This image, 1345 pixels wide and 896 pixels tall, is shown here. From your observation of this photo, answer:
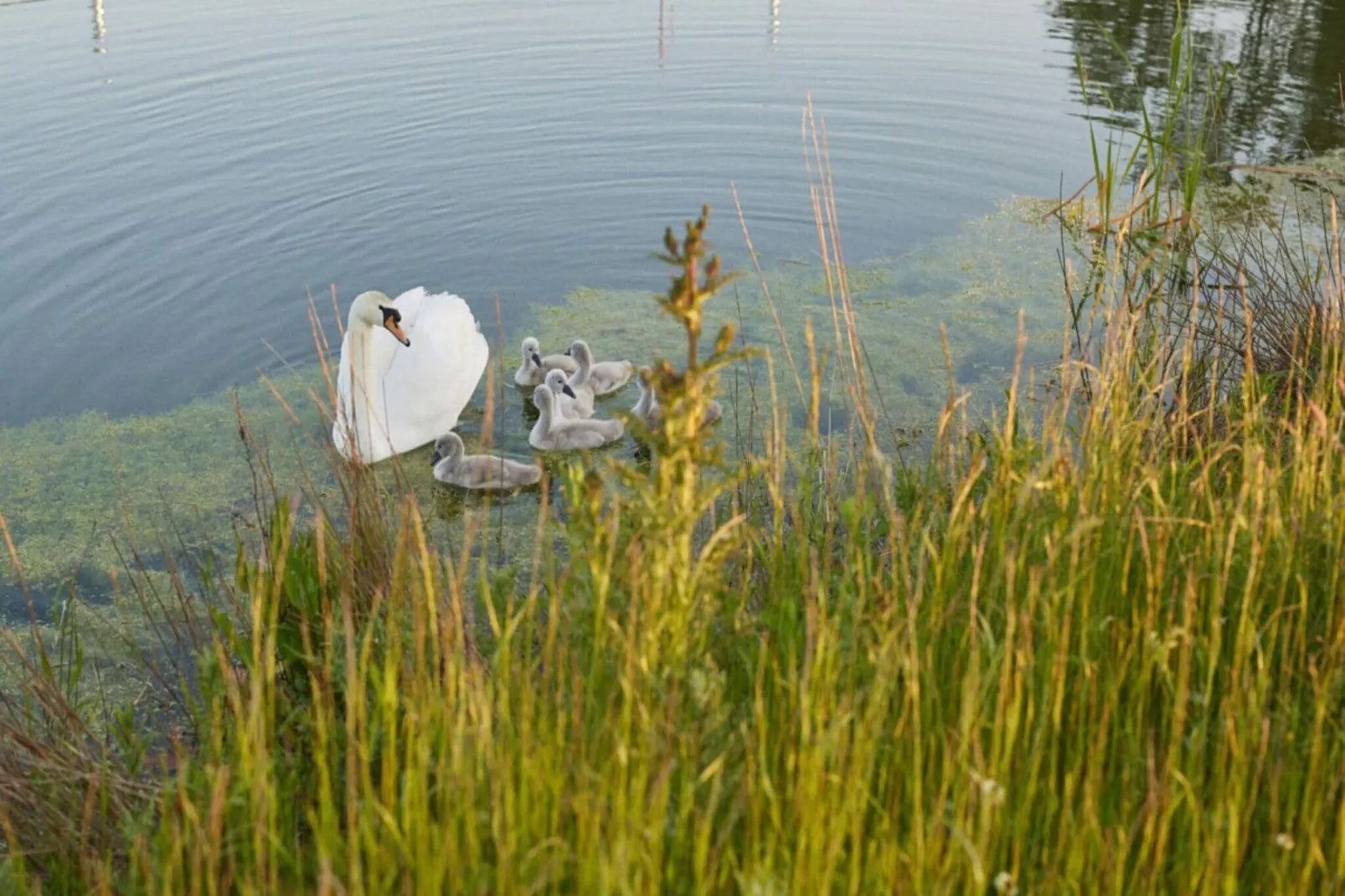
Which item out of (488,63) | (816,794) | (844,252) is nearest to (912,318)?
(844,252)

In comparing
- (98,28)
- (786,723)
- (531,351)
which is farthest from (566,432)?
(98,28)

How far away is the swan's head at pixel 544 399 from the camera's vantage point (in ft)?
19.2

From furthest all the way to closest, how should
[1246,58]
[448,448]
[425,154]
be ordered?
[1246,58] < [425,154] < [448,448]

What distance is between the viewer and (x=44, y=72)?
1198 cm

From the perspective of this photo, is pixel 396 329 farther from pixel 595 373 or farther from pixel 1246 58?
pixel 1246 58

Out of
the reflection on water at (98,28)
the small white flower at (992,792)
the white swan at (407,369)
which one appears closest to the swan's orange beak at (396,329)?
the white swan at (407,369)

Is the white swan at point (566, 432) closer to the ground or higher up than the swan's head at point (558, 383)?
closer to the ground

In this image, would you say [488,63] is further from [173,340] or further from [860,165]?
[173,340]

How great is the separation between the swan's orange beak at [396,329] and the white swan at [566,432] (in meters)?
0.69

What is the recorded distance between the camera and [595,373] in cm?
637

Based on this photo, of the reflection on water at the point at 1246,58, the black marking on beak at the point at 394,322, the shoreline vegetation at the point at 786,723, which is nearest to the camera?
the shoreline vegetation at the point at 786,723

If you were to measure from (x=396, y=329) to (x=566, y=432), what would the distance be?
91cm

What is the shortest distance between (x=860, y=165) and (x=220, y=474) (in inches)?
208

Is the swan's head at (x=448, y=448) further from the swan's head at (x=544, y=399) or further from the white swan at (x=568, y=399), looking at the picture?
the white swan at (x=568, y=399)
